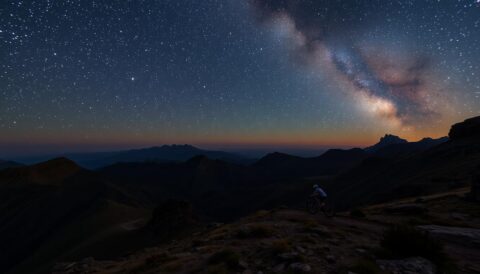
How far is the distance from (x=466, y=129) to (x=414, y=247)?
127m

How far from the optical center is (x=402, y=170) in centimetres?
12488

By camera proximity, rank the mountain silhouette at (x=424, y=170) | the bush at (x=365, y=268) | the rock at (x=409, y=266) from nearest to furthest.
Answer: the bush at (x=365, y=268) < the rock at (x=409, y=266) < the mountain silhouette at (x=424, y=170)

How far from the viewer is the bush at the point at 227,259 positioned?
1094 centimetres

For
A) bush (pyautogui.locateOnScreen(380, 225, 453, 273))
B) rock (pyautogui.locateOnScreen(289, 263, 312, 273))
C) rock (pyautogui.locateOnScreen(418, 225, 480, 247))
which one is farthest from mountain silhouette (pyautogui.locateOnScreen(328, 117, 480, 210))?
rock (pyautogui.locateOnScreen(289, 263, 312, 273))

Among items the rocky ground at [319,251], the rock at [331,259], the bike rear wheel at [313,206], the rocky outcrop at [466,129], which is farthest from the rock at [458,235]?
the rocky outcrop at [466,129]

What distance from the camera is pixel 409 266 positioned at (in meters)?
9.71

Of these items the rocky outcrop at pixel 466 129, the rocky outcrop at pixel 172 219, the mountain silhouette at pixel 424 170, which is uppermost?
the rocky outcrop at pixel 466 129

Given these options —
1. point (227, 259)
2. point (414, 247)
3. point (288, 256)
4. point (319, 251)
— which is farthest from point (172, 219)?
point (414, 247)

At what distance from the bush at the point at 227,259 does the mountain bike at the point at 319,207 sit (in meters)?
10.3

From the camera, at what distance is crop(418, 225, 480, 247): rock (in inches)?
538

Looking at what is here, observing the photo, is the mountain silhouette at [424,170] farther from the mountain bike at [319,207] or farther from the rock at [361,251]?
the rock at [361,251]

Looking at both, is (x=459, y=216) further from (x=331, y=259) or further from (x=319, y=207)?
(x=331, y=259)

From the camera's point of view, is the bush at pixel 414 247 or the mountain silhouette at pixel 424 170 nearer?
the bush at pixel 414 247

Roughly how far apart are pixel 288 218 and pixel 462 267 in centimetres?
1045
